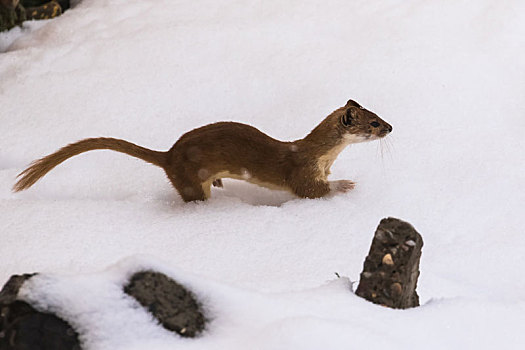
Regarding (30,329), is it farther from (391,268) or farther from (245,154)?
(245,154)

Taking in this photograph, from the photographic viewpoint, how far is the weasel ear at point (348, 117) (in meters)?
2.00

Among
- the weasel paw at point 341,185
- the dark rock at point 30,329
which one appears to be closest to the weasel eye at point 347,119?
the weasel paw at point 341,185

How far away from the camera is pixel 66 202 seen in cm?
204

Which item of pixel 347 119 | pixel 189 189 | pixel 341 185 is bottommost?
pixel 341 185

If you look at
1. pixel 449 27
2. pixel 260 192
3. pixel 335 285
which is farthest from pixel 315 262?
pixel 449 27

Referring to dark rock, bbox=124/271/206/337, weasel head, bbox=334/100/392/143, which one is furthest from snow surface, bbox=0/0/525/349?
weasel head, bbox=334/100/392/143

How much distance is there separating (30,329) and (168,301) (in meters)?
0.23

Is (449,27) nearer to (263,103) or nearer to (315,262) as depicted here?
(263,103)

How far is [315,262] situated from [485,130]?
1.06 meters

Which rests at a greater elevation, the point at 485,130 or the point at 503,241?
the point at 485,130

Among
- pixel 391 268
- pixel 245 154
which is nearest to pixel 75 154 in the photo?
pixel 245 154

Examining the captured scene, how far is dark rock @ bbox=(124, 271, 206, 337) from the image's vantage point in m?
1.15

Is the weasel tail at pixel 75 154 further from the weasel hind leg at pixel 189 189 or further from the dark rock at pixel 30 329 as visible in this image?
the dark rock at pixel 30 329

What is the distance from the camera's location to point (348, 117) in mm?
2008
